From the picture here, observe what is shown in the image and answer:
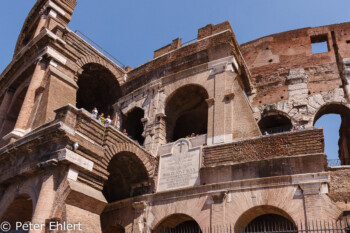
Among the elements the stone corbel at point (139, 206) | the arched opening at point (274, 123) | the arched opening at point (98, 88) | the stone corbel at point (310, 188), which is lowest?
the stone corbel at point (139, 206)

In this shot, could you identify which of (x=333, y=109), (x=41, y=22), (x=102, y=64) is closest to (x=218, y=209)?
(x=333, y=109)

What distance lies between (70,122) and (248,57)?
1133cm

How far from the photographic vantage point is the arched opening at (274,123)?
53.0 feet

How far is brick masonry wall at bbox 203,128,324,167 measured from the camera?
412 inches

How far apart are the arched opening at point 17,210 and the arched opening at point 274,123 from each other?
10132mm

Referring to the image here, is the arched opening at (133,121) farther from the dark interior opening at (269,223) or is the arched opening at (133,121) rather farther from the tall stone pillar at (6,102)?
the dark interior opening at (269,223)

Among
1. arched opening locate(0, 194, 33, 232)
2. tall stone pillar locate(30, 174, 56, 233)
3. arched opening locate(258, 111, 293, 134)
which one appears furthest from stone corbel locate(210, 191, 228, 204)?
arched opening locate(258, 111, 293, 134)

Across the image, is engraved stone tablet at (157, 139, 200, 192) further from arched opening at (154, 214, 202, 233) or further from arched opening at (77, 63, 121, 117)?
arched opening at (77, 63, 121, 117)

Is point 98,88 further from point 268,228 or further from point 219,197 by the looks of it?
point 268,228

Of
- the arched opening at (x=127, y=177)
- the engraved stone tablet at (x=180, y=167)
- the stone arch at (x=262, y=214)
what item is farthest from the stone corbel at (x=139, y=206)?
the stone arch at (x=262, y=214)

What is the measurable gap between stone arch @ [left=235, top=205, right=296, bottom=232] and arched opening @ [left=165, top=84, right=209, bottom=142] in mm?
4577

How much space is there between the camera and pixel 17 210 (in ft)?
36.3

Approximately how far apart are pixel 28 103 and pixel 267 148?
8439 mm

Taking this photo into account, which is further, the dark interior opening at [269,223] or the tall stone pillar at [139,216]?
the tall stone pillar at [139,216]
